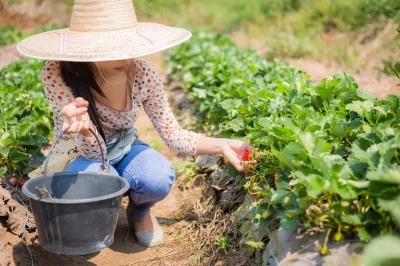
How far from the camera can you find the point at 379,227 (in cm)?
216

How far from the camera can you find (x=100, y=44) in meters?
2.77

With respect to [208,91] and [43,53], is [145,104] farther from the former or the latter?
[208,91]

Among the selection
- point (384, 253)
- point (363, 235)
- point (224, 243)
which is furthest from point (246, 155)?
point (384, 253)

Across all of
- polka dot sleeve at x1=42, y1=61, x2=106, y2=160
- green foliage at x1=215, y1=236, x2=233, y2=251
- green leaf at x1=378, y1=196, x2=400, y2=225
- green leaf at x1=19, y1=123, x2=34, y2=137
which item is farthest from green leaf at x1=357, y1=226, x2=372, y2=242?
green leaf at x1=19, y1=123, x2=34, y2=137

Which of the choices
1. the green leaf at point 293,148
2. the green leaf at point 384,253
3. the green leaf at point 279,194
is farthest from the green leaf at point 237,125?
the green leaf at point 384,253

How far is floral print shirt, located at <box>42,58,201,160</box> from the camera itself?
297cm

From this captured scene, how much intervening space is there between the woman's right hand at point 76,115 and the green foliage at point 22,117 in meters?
0.83

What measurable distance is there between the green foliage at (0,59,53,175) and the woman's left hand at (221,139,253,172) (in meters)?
1.22

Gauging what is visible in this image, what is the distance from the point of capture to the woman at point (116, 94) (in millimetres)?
2768

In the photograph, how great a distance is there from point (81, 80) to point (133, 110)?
0.36m

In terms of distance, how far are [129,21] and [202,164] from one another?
63.4 inches

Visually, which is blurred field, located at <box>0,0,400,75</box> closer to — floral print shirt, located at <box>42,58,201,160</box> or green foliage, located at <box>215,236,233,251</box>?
floral print shirt, located at <box>42,58,201,160</box>

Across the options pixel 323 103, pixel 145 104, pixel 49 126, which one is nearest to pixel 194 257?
pixel 145 104

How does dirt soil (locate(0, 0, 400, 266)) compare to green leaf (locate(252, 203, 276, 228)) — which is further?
dirt soil (locate(0, 0, 400, 266))
